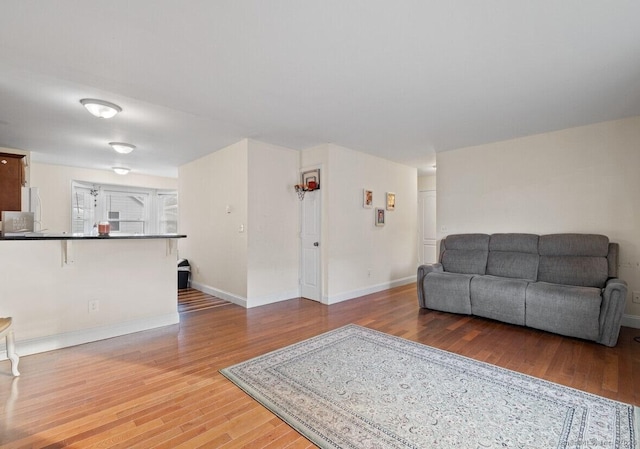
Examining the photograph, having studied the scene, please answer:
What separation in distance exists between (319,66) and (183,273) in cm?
470

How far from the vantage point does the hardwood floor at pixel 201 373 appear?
5.83 feet

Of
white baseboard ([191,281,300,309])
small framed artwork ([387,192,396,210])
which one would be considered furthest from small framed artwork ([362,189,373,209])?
white baseboard ([191,281,300,309])

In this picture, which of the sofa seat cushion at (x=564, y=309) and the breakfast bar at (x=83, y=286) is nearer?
the breakfast bar at (x=83, y=286)

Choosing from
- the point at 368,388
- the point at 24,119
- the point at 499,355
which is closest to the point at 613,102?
the point at 499,355

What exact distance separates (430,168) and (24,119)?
21.7 ft

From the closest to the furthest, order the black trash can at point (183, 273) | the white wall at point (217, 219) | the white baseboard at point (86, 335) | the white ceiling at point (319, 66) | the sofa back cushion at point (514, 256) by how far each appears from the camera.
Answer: the white ceiling at point (319, 66), the white baseboard at point (86, 335), the sofa back cushion at point (514, 256), the white wall at point (217, 219), the black trash can at point (183, 273)

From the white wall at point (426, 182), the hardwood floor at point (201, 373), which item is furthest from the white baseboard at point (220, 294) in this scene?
the white wall at point (426, 182)

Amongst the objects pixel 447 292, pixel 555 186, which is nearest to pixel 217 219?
pixel 447 292

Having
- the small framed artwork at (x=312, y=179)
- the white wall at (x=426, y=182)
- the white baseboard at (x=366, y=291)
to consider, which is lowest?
the white baseboard at (x=366, y=291)

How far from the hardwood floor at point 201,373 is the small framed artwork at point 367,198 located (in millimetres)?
1902

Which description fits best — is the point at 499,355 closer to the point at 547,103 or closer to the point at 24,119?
the point at 547,103

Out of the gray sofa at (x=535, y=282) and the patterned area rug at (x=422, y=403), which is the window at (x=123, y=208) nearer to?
the patterned area rug at (x=422, y=403)

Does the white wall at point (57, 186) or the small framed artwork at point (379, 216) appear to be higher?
the white wall at point (57, 186)

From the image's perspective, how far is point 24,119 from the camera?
148 inches
